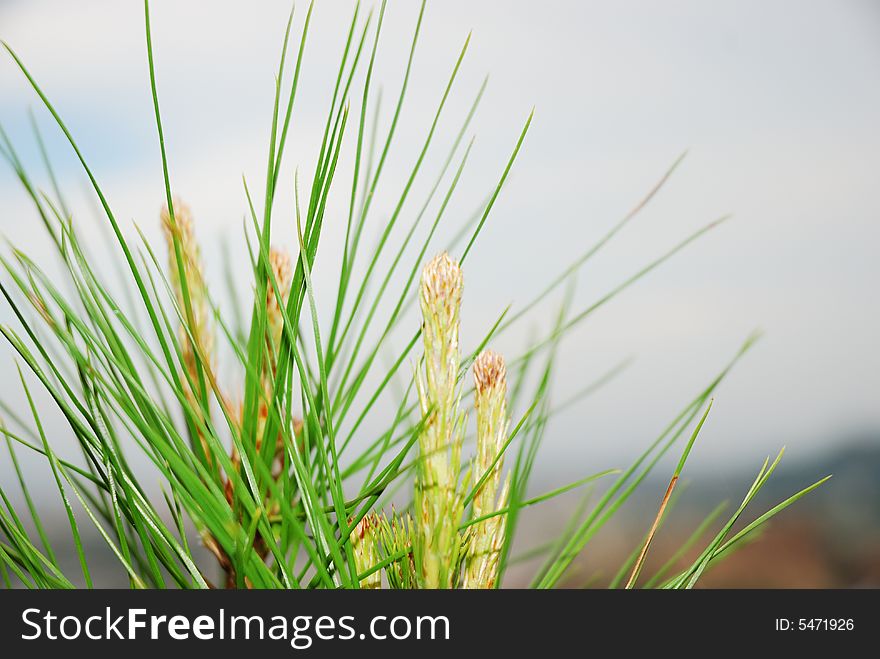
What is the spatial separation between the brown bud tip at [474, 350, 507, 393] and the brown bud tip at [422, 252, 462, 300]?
2cm

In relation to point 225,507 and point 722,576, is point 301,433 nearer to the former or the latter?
point 225,507

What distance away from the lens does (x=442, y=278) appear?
205mm

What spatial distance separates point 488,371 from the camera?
0.22m

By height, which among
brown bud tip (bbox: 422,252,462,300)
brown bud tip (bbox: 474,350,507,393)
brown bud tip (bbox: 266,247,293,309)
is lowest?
brown bud tip (bbox: 474,350,507,393)

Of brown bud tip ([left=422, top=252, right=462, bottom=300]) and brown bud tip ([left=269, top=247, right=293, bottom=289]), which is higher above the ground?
brown bud tip ([left=269, top=247, right=293, bottom=289])

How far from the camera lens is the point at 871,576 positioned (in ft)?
3.21

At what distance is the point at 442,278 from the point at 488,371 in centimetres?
3

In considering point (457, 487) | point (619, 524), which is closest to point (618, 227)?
point (457, 487)

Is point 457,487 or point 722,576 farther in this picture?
point 722,576

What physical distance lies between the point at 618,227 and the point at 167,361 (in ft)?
0.50

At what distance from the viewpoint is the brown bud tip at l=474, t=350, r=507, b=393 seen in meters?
0.22

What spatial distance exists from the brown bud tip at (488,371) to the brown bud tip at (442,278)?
2 centimetres

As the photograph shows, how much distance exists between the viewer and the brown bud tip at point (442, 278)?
20 centimetres
